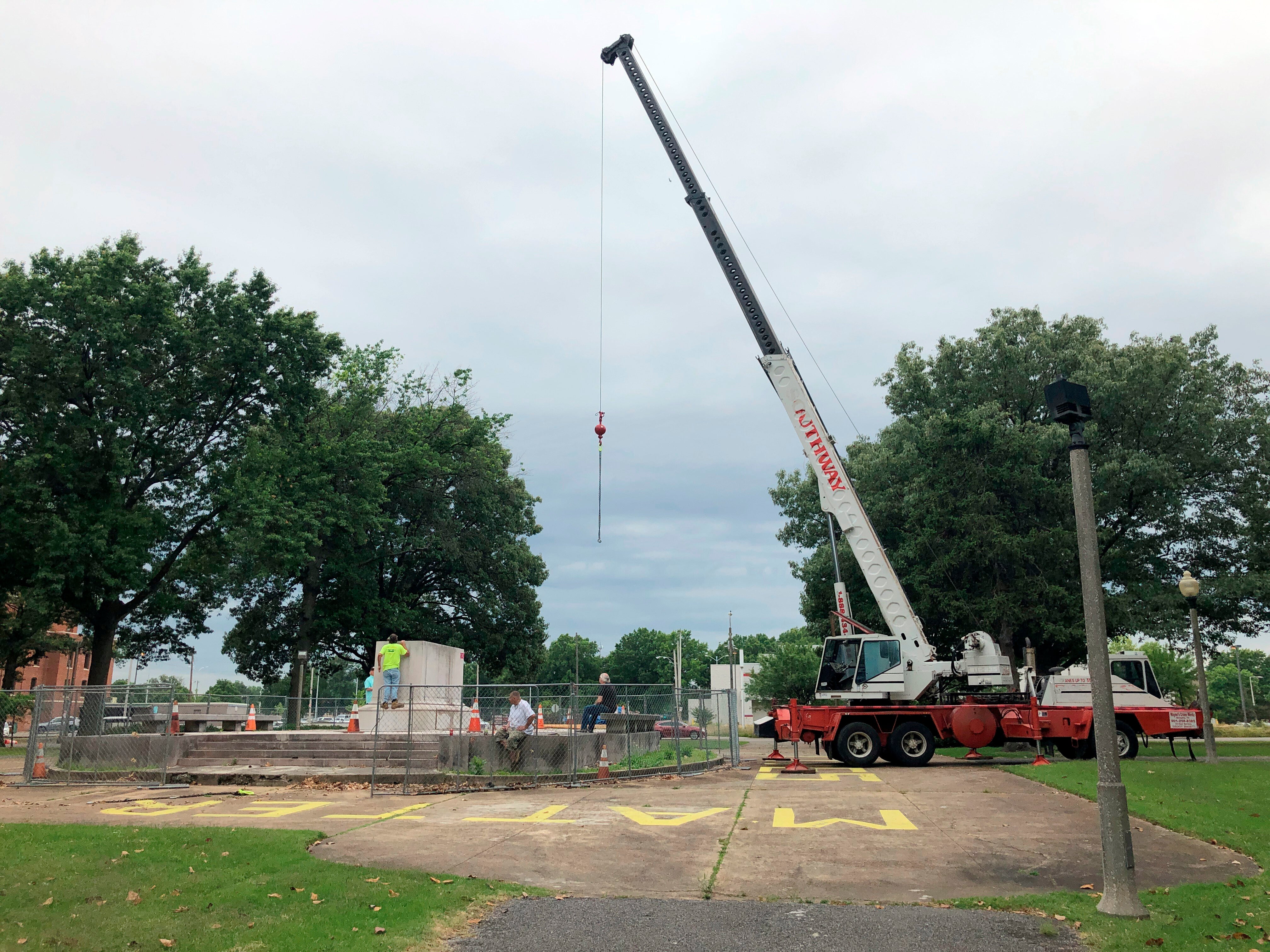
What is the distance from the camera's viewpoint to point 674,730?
21469 mm

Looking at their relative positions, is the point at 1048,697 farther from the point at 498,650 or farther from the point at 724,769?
the point at 498,650

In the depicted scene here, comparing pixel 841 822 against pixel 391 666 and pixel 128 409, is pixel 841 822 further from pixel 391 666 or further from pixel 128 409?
pixel 128 409

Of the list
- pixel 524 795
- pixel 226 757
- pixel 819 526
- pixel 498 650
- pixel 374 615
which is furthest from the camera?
pixel 498 650

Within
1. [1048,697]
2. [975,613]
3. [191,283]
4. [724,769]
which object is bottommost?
[724,769]

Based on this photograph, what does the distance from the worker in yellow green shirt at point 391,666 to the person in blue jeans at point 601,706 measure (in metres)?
4.84

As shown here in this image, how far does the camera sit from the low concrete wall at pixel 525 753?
17234 mm

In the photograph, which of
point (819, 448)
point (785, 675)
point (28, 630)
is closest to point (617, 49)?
point (819, 448)

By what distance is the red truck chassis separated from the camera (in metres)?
21.6

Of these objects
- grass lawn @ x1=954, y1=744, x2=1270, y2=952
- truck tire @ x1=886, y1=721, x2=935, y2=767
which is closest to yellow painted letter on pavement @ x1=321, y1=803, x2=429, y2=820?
grass lawn @ x1=954, y1=744, x2=1270, y2=952

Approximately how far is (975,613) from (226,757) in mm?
23183

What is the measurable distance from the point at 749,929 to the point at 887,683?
51.9ft

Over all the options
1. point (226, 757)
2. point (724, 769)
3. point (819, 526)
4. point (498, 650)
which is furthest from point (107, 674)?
point (819, 526)

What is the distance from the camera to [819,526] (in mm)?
37688

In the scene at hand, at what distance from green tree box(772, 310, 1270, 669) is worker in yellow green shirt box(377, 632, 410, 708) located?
57.5 ft
